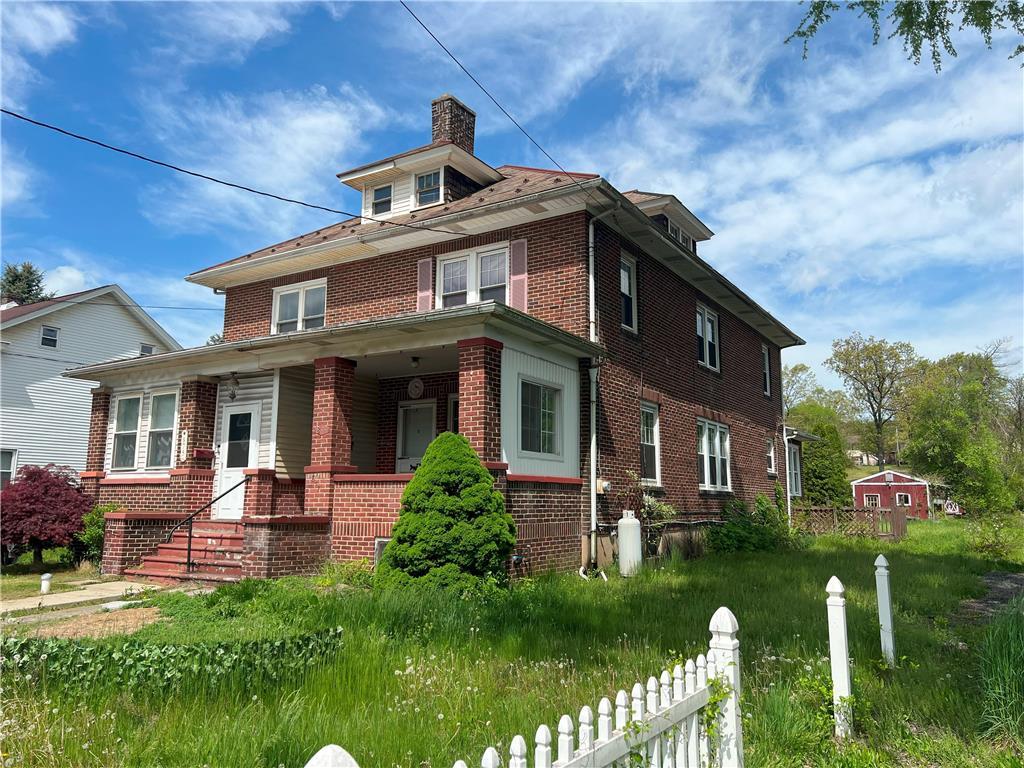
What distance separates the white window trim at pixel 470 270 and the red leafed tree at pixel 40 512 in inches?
354

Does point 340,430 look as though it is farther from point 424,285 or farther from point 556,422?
point 424,285

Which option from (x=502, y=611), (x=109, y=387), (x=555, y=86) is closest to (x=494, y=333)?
(x=555, y=86)

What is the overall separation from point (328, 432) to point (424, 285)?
4.48m

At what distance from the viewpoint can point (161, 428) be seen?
15703 mm

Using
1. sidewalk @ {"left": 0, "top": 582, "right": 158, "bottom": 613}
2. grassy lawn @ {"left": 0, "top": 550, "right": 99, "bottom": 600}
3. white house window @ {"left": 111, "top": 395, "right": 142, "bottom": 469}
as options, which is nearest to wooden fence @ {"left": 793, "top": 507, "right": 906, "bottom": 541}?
sidewalk @ {"left": 0, "top": 582, "right": 158, "bottom": 613}

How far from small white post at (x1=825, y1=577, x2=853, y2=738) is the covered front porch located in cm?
620

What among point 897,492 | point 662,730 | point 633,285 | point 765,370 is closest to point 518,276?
point 633,285

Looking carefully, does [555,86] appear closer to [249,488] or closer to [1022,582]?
[249,488]

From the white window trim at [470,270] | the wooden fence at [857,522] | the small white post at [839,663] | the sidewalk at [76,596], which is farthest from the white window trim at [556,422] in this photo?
the wooden fence at [857,522]

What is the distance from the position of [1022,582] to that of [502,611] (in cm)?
1114

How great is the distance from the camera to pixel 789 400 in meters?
70.8

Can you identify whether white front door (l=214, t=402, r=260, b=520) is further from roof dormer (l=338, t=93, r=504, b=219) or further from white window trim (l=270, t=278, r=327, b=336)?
roof dormer (l=338, t=93, r=504, b=219)

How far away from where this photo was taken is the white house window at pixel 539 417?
1212 centimetres

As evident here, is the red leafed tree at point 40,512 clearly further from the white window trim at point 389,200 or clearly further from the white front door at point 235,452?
the white window trim at point 389,200
